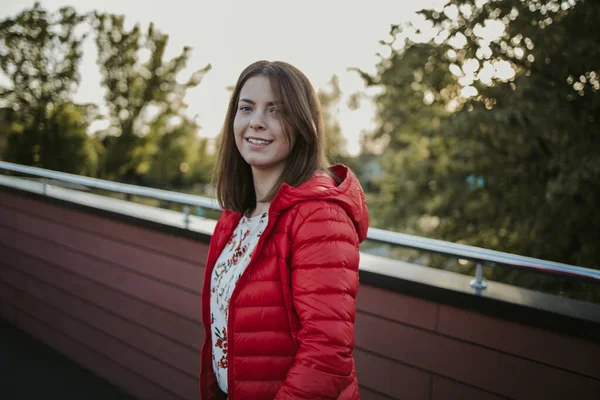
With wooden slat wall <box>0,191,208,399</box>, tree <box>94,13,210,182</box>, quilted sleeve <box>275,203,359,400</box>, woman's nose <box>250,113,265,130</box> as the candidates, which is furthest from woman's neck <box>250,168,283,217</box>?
tree <box>94,13,210,182</box>

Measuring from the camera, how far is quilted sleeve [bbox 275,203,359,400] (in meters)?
0.97

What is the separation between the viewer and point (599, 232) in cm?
338

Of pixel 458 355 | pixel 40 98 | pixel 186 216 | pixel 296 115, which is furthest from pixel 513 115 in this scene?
pixel 40 98

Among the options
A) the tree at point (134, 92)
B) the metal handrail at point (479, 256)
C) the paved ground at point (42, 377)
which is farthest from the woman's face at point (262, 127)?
the tree at point (134, 92)

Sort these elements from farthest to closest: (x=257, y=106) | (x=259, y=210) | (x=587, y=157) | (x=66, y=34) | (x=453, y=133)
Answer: (x=66, y=34) → (x=453, y=133) → (x=587, y=157) → (x=259, y=210) → (x=257, y=106)

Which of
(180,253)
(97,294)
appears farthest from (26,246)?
(180,253)

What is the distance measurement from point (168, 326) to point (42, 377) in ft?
3.46

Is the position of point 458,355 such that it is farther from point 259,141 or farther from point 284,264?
point 259,141

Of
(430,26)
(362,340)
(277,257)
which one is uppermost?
(430,26)

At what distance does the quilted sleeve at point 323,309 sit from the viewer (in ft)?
3.19

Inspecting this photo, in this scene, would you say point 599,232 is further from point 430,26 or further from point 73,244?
point 73,244

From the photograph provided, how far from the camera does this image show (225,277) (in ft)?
4.18

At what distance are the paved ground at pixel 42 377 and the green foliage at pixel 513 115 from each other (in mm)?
2925

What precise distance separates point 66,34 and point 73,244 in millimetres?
20816
